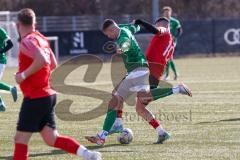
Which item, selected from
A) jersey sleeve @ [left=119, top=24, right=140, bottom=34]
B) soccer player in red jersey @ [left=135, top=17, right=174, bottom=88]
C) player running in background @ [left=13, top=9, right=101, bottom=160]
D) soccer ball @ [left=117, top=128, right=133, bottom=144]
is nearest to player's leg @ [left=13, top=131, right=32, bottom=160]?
player running in background @ [left=13, top=9, right=101, bottom=160]

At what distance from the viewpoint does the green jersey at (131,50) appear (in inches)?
456

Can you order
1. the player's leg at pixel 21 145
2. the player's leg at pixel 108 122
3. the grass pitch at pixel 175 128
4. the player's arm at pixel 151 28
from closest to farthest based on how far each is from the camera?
1. the player's leg at pixel 21 145
2. the grass pitch at pixel 175 128
3. the player's leg at pixel 108 122
4. the player's arm at pixel 151 28

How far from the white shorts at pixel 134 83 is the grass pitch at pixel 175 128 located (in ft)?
2.50

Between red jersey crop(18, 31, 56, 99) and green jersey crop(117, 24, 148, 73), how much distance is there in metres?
2.68

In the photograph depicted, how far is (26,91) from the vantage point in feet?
29.1

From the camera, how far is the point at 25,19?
8.82m

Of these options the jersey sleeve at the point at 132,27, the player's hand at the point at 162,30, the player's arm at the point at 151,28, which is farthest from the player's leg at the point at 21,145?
the player's hand at the point at 162,30

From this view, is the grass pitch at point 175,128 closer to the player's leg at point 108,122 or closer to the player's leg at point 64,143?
the player's leg at point 108,122

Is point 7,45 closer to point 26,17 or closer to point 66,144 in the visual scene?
point 66,144

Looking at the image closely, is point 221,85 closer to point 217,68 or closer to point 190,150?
point 217,68

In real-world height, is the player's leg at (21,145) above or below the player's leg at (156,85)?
above

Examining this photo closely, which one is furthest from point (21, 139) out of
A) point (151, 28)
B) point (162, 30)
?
point (162, 30)

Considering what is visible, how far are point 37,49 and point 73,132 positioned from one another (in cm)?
489

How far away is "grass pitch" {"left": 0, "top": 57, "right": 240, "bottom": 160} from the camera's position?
36.1 feet
